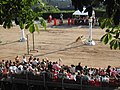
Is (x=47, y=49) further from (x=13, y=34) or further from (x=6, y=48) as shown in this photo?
(x=13, y=34)

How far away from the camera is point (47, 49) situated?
25125mm

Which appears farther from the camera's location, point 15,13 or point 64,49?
point 64,49

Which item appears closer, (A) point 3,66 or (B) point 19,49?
(A) point 3,66

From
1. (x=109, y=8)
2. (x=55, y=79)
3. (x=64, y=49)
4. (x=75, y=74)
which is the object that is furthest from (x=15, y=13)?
(x=64, y=49)

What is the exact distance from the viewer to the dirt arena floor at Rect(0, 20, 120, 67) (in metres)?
21.4

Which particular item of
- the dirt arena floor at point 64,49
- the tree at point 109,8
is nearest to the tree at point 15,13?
the tree at point 109,8

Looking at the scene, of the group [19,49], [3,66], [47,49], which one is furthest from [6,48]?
[3,66]

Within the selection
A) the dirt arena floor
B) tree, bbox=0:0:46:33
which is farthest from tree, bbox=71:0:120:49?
the dirt arena floor

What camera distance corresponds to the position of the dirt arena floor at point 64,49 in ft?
70.3

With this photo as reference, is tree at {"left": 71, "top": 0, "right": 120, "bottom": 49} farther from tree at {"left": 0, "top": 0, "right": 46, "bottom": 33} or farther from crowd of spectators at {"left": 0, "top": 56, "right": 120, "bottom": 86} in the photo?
crowd of spectators at {"left": 0, "top": 56, "right": 120, "bottom": 86}

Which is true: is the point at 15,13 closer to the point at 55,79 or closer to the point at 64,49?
the point at 55,79

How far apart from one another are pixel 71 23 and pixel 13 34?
9.30 meters

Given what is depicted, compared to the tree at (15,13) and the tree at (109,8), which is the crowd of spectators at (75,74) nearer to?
the tree at (15,13)

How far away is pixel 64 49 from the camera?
82.1 feet
